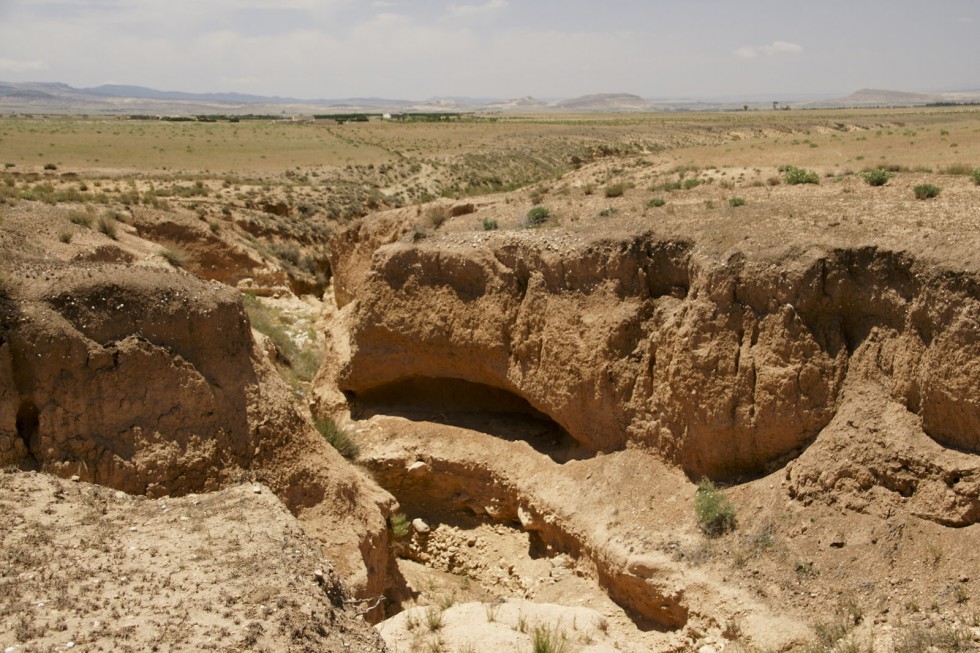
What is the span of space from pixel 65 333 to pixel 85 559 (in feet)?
12.8

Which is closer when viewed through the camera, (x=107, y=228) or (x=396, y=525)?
(x=396, y=525)

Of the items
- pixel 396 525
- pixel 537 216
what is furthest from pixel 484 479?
pixel 537 216

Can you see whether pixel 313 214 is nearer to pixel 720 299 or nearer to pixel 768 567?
pixel 720 299

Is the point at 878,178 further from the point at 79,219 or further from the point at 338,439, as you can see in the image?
the point at 79,219

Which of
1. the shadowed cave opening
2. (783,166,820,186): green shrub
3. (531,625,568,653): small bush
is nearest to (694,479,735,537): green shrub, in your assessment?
(531,625,568,653): small bush

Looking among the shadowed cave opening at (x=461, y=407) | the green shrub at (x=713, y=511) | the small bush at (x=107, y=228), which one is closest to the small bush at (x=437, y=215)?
the shadowed cave opening at (x=461, y=407)

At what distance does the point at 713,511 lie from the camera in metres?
12.4

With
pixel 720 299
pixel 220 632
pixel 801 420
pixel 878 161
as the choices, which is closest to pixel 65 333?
pixel 220 632

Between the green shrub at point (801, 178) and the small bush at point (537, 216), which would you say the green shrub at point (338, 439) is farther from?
the green shrub at point (801, 178)

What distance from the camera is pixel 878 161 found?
2405 cm

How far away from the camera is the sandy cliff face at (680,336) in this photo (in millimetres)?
11742

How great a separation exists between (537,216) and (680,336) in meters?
5.65

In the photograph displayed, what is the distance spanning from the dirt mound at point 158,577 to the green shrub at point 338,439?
20.6ft

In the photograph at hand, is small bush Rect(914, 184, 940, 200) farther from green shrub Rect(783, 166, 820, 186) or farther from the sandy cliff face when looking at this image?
the sandy cliff face
